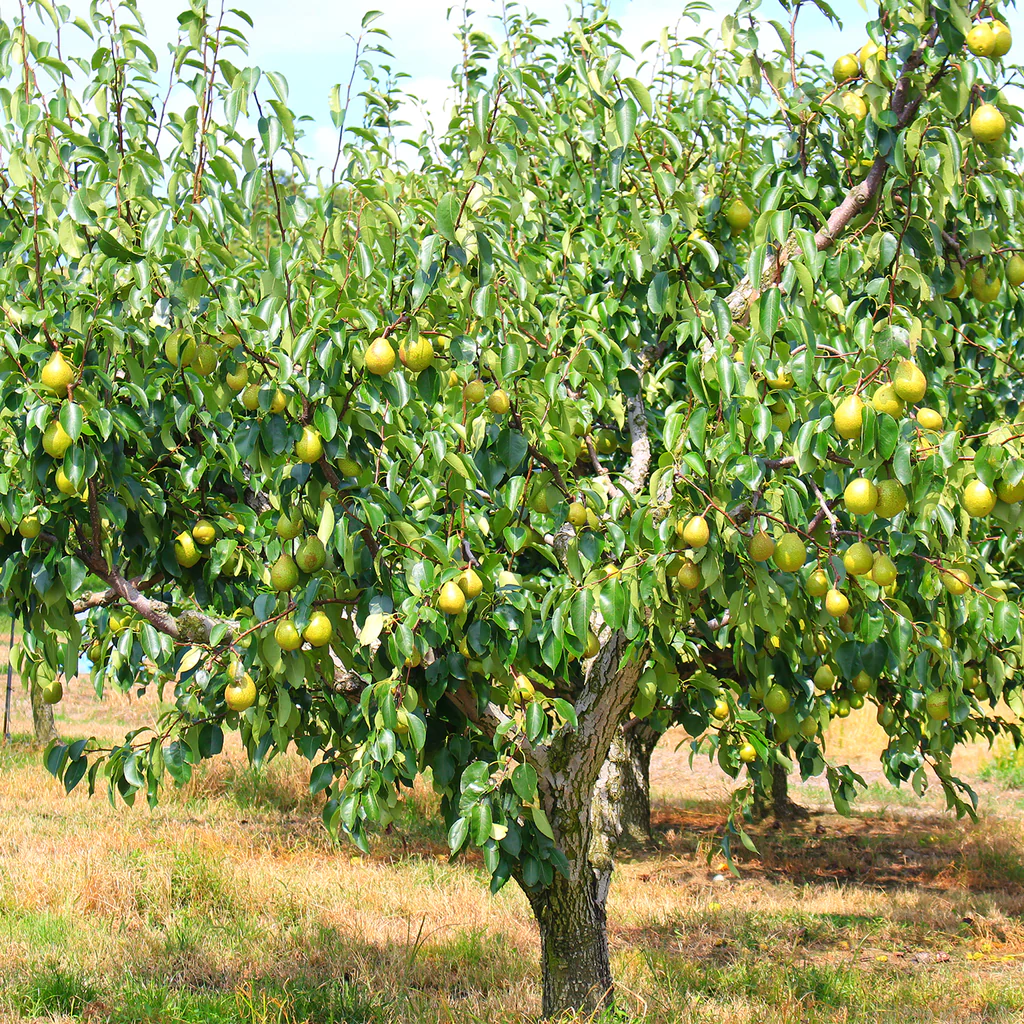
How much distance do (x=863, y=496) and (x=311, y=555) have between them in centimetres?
126

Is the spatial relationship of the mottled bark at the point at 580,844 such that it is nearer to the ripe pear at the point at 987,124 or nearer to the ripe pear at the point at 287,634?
the ripe pear at the point at 287,634

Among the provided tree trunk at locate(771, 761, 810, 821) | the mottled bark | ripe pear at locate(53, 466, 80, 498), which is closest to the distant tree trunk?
tree trunk at locate(771, 761, 810, 821)

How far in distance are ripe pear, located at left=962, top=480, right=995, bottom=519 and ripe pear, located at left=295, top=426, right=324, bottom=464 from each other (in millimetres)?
1388

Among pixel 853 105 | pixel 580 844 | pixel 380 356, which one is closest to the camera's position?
pixel 380 356

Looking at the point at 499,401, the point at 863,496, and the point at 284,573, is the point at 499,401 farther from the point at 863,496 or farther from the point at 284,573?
the point at 863,496

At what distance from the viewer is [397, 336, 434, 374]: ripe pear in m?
2.13

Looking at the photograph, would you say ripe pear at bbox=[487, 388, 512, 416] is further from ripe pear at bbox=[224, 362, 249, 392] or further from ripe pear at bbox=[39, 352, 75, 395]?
ripe pear at bbox=[39, 352, 75, 395]

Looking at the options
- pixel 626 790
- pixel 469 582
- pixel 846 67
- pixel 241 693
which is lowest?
pixel 626 790

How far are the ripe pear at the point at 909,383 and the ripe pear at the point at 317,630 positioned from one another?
135 cm

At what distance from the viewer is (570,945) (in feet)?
10.9

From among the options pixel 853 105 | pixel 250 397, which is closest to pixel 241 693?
pixel 250 397

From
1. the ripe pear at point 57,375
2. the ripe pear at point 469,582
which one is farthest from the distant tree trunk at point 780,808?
the ripe pear at point 57,375

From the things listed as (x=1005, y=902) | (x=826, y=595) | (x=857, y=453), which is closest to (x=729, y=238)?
(x=826, y=595)

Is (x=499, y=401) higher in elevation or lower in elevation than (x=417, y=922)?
higher
